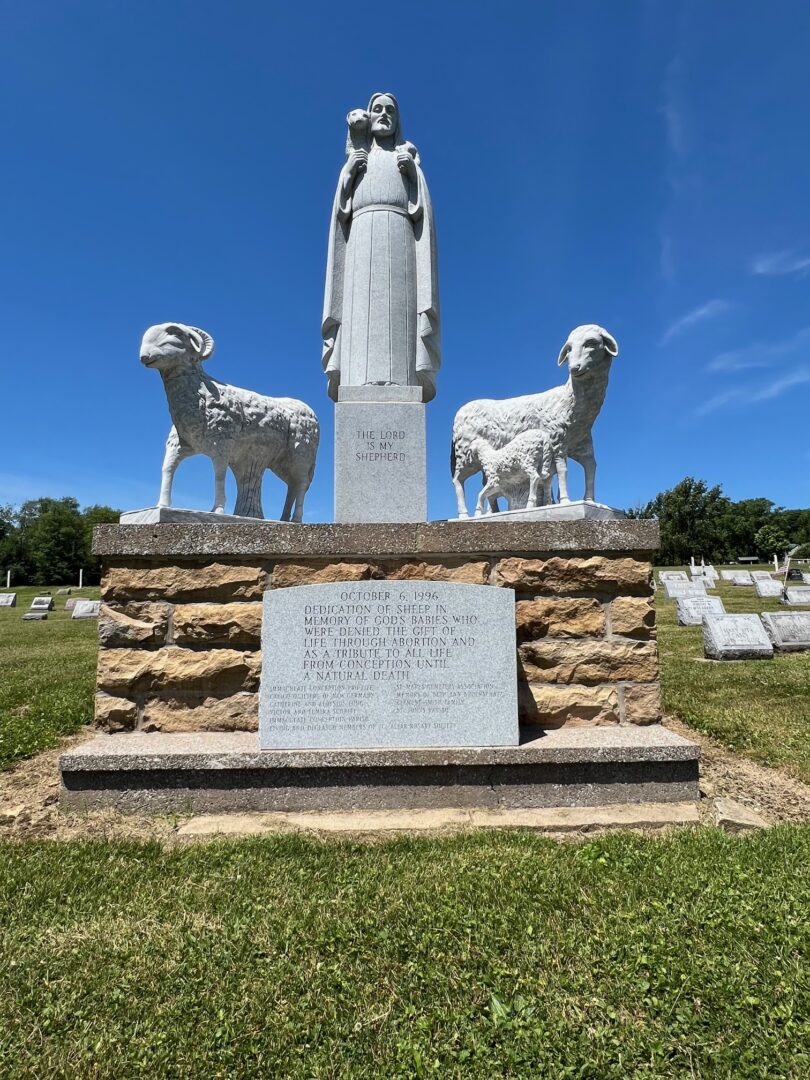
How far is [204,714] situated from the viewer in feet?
12.8

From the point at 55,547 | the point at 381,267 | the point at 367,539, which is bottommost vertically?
the point at 367,539

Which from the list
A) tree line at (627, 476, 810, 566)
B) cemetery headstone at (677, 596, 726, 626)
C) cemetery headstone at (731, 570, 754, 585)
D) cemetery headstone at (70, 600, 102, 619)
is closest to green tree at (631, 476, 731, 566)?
tree line at (627, 476, 810, 566)

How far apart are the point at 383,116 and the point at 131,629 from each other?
5.21 m

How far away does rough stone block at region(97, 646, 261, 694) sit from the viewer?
153 inches

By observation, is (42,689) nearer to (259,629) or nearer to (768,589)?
(259,629)

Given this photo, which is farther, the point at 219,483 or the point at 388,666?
the point at 219,483

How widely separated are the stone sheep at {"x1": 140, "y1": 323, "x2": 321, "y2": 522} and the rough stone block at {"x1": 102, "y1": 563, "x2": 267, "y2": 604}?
0.85 m

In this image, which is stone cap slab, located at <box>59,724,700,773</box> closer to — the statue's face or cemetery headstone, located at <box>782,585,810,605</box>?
the statue's face

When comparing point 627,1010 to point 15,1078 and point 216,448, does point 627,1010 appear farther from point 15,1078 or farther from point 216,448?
point 216,448

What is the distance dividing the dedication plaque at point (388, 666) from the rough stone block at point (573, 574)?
1.14 feet

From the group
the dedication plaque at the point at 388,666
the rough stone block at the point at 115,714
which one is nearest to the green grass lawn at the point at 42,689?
the rough stone block at the point at 115,714

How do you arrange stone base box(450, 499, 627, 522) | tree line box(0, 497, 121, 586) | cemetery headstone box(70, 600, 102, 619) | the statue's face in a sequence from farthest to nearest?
tree line box(0, 497, 121, 586)
cemetery headstone box(70, 600, 102, 619)
the statue's face
stone base box(450, 499, 627, 522)

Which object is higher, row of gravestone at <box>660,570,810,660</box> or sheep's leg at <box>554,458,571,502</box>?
sheep's leg at <box>554,458,571,502</box>

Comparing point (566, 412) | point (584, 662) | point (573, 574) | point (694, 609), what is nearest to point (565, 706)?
point (584, 662)
